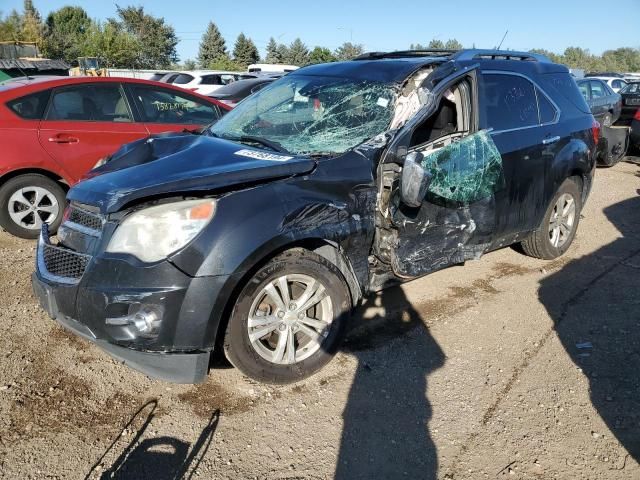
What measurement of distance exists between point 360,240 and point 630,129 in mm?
9888

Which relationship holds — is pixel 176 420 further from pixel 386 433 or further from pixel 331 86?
pixel 331 86

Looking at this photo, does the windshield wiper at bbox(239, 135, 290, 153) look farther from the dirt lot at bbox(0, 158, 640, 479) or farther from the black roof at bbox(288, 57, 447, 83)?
the dirt lot at bbox(0, 158, 640, 479)

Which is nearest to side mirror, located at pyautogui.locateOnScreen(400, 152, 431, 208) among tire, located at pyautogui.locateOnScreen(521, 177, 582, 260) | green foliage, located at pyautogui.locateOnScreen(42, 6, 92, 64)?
tire, located at pyautogui.locateOnScreen(521, 177, 582, 260)

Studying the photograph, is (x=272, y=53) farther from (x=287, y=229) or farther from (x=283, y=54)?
(x=287, y=229)

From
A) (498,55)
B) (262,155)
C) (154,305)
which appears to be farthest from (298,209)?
(498,55)

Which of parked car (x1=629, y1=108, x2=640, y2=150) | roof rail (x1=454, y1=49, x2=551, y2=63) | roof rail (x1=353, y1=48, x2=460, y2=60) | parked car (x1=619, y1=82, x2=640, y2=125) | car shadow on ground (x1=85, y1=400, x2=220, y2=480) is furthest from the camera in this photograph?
parked car (x1=619, y1=82, x2=640, y2=125)

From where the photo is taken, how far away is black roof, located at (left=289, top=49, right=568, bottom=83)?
384 centimetres

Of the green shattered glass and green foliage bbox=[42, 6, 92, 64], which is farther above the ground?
green foliage bbox=[42, 6, 92, 64]

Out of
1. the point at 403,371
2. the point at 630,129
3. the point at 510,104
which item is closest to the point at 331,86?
the point at 510,104

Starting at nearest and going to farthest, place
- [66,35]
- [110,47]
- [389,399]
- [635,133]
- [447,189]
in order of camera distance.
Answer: [389,399], [447,189], [635,133], [110,47], [66,35]

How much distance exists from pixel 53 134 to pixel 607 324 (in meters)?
5.36

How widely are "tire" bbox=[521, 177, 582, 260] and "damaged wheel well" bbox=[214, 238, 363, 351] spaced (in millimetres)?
2426

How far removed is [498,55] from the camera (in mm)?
4496

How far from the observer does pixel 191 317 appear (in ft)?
8.77
